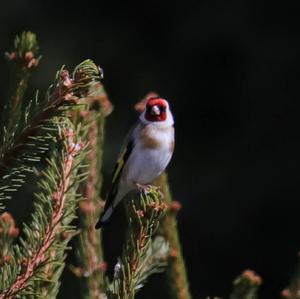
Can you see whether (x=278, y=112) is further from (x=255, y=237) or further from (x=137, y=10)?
(x=137, y=10)

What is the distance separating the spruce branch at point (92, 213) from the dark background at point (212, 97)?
468 centimetres

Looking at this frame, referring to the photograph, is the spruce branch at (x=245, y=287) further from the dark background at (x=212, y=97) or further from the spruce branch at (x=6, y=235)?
the dark background at (x=212, y=97)

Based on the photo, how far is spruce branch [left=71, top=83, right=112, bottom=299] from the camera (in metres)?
1.88

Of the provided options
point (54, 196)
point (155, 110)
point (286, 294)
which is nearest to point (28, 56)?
point (54, 196)

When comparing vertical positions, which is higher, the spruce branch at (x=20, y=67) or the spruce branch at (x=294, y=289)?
the spruce branch at (x=20, y=67)

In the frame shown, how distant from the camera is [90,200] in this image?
199cm

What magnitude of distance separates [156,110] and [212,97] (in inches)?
178

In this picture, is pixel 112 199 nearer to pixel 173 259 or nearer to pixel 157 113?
pixel 157 113

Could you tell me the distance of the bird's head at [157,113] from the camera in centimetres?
329

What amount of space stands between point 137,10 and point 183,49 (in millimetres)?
721

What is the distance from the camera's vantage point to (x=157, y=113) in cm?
329

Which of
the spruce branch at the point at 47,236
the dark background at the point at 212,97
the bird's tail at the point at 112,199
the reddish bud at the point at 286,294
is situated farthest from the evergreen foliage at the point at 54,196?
the dark background at the point at 212,97

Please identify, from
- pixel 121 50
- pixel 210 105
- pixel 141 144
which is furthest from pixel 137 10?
pixel 141 144

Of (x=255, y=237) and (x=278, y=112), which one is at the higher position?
(x=278, y=112)
